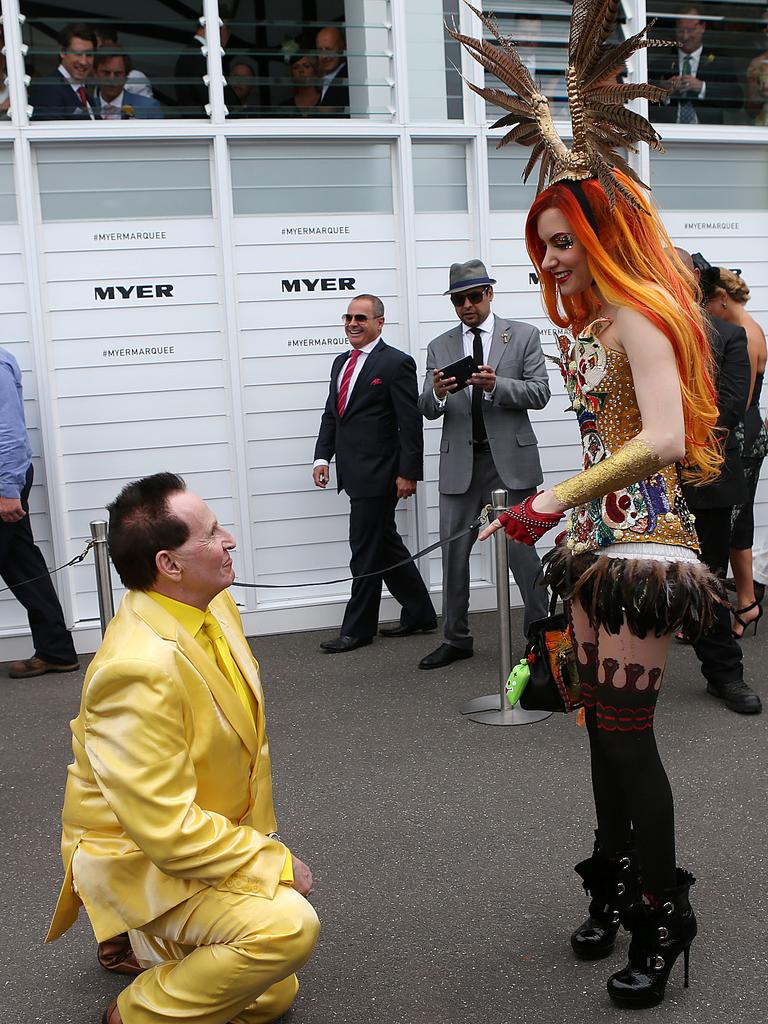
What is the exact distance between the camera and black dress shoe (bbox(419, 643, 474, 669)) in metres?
6.18

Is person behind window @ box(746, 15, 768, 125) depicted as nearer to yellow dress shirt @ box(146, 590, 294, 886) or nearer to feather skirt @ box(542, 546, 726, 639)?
feather skirt @ box(542, 546, 726, 639)

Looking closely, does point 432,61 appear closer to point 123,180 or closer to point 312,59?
point 312,59

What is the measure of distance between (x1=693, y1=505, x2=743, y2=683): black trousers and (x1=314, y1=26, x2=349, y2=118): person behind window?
3.61 m

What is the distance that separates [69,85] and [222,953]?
5654mm

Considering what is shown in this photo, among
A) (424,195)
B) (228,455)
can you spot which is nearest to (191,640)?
(228,455)

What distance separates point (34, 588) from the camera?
627cm

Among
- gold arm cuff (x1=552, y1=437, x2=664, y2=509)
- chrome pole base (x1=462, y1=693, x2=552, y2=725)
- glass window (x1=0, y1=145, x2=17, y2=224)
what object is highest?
glass window (x1=0, y1=145, x2=17, y2=224)

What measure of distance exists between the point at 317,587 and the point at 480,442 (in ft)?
5.41

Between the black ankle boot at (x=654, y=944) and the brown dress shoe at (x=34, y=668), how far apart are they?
4258 mm

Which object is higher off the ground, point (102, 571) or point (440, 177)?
point (440, 177)

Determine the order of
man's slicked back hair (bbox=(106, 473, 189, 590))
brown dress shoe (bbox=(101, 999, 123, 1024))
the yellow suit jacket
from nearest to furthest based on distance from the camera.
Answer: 1. the yellow suit jacket
2. man's slicked back hair (bbox=(106, 473, 189, 590))
3. brown dress shoe (bbox=(101, 999, 123, 1024))

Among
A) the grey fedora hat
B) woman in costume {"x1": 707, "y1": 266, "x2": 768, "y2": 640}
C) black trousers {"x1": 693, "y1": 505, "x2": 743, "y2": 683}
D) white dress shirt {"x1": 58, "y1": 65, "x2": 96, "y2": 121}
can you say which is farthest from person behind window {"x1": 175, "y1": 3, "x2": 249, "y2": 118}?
black trousers {"x1": 693, "y1": 505, "x2": 743, "y2": 683}

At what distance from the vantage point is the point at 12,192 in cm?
662

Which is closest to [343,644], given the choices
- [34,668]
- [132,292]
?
[34,668]
